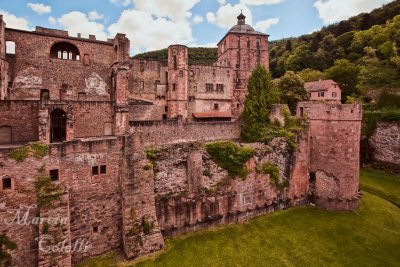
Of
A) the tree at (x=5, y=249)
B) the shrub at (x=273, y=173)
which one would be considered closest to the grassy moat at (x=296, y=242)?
the shrub at (x=273, y=173)

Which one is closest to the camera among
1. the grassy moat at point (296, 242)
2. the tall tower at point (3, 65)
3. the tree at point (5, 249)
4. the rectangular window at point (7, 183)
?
the tree at point (5, 249)

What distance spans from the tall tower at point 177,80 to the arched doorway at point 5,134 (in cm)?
1625

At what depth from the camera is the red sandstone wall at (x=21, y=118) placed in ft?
54.7

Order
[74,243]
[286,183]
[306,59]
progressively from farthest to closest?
[306,59] < [286,183] < [74,243]

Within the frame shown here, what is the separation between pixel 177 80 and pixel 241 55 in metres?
12.2

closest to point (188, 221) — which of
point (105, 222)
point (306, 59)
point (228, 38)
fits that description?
point (105, 222)

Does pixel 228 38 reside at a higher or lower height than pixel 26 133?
higher

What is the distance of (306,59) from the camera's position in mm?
63719

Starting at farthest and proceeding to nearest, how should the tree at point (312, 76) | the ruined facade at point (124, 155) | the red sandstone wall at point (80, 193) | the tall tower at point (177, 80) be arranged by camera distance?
1. the tree at point (312, 76)
2. the tall tower at point (177, 80)
3. the ruined facade at point (124, 155)
4. the red sandstone wall at point (80, 193)

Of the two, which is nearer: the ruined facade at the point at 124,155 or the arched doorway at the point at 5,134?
the ruined facade at the point at 124,155

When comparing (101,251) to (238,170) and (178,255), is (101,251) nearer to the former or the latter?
(178,255)

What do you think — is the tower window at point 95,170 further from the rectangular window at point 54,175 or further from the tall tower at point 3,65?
the tall tower at point 3,65

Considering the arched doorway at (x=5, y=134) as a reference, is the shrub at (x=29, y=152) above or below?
below

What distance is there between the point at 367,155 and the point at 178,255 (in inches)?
998
